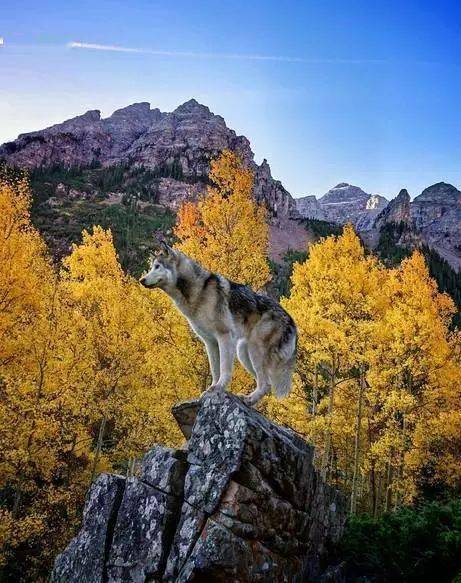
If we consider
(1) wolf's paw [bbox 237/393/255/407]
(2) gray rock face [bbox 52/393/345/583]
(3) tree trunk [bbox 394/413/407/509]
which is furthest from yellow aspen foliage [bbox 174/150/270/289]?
(3) tree trunk [bbox 394/413/407/509]

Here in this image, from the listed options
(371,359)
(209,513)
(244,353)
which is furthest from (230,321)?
(371,359)

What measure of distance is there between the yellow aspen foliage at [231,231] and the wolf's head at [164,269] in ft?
17.0

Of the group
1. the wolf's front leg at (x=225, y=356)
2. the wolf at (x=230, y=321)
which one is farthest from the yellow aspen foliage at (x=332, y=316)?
the wolf's front leg at (x=225, y=356)

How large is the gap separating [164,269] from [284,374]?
7.73ft

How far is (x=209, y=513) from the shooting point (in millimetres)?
5121

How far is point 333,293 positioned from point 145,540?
9097 mm

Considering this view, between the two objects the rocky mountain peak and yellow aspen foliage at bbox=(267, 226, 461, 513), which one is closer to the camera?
yellow aspen foliage at bbox=(267, 226, 461, 513)

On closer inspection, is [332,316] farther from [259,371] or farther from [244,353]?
[259,371]

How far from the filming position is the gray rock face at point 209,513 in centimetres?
500

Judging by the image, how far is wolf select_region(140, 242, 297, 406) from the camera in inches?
242

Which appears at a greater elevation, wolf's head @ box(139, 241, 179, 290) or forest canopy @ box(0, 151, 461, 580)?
wolf's head @ box(139, 241, 179, 290)

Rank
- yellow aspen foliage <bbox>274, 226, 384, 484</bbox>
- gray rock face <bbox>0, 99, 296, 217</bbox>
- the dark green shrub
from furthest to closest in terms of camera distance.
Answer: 1. gray rock face <bbox>0, 99, 296, 217</bbox>
2. yellow aspen foliage <bbox>274, 226, 384, 484</bbox>
3. the dark green shrub

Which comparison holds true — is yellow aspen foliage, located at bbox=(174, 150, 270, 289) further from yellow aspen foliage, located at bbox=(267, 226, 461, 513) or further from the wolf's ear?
the wolf's ear

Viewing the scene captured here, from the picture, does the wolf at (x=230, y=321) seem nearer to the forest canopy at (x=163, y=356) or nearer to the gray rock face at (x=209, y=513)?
the gray rock face at (x=209, y=513)
